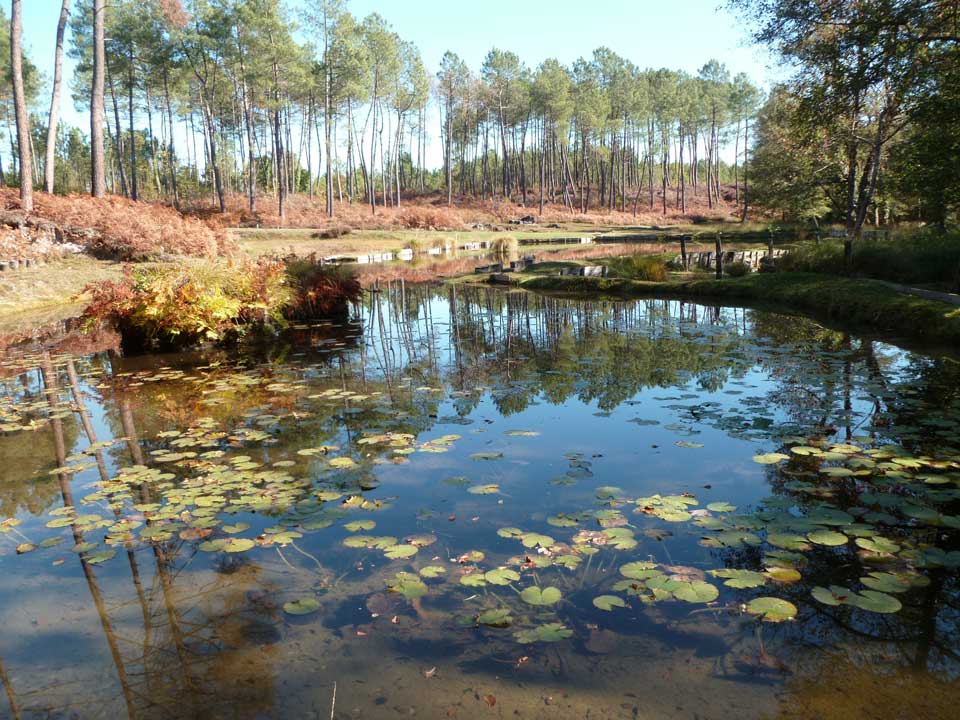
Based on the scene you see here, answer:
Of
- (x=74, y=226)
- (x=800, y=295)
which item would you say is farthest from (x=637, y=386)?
(x=74, y=226)

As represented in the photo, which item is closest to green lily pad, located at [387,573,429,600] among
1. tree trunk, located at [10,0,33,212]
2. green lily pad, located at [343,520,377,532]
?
green lily pad, located at [343,520,377,532]

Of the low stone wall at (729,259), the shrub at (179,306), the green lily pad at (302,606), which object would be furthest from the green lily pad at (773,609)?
the low stone wall at (729,259)

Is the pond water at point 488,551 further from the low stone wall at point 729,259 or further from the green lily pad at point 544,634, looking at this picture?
the low stone wall at point 729,259

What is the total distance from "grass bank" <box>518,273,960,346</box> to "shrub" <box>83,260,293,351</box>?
981cm

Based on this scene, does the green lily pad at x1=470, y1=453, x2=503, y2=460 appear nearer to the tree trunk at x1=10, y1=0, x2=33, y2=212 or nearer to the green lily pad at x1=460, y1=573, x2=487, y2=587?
the green lily pad at x1=460, y1=573, x2=487, y2=587

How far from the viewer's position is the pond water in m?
2.70

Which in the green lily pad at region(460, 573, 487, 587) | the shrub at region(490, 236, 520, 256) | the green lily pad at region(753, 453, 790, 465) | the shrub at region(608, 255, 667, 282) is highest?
the shrub at region(490, 236, 520, 256)

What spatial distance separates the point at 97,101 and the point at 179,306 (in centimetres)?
1870

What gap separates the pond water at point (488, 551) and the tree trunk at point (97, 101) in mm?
19784

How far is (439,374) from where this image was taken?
8641mm

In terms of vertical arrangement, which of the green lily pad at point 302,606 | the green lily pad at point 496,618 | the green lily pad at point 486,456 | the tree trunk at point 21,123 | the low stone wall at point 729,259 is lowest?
the green lily pad at point 302,606

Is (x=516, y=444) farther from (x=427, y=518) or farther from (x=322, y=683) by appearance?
(x=322, y=683)

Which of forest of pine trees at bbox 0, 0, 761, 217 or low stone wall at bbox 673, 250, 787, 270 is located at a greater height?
forest of pine trees at bbox 0, 0, 761, 217

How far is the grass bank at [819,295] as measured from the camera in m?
10.1
